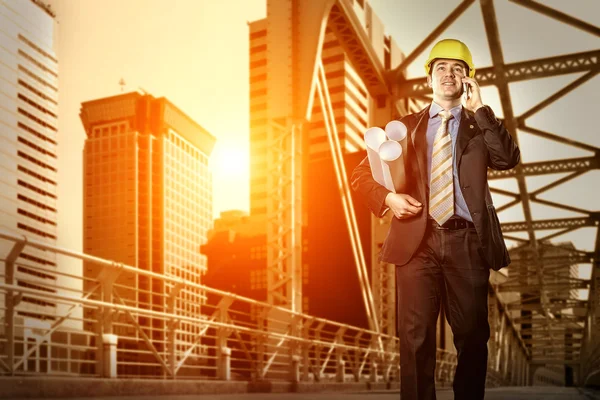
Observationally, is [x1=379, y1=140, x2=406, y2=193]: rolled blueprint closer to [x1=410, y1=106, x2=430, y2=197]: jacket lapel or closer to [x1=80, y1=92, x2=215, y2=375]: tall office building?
[x1=410, y1=106, x2=430, y2=197]: jacket lapel

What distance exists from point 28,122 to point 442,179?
475ft

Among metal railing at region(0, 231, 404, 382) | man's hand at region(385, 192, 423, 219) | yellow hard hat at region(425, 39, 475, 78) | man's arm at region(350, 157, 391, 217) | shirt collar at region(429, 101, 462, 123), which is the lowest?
metal railing at region(0, 231, 404, 382)

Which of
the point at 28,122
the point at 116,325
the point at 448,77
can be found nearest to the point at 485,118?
the point at 448,77

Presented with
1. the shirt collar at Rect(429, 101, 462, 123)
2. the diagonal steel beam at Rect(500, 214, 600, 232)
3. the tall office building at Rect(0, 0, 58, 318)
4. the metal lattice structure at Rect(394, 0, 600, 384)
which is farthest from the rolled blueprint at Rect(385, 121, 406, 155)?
the tall office building at Rect(0, 0, 58, 318)

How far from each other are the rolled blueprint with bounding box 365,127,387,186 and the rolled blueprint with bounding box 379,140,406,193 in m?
0.02

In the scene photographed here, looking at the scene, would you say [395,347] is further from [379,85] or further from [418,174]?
[418,174]

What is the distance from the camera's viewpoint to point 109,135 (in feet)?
566

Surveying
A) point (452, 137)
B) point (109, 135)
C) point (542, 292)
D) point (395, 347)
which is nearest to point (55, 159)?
point (109, 135)

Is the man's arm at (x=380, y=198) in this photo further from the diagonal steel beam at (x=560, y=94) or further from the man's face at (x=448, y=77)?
the diagonal steel beam at (x=560, y=94)

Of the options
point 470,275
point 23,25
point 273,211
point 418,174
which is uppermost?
point 23,25

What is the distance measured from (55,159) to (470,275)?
506 feet

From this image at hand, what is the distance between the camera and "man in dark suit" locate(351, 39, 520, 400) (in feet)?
9.15

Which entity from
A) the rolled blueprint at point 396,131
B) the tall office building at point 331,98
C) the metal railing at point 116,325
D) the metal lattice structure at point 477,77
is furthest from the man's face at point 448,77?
the tall office building at point 331,98

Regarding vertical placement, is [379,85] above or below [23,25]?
below
